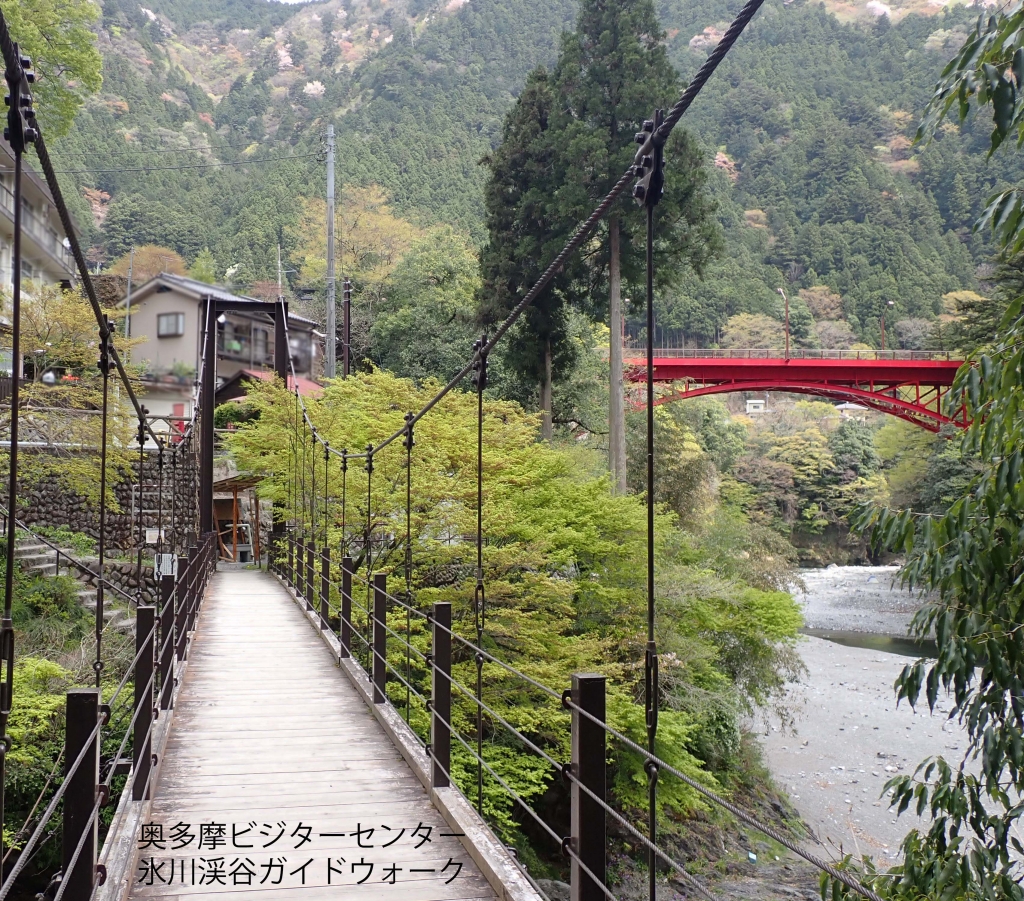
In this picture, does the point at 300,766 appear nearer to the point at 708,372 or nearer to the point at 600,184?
the point at 600,184

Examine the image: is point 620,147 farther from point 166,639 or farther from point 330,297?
point 166,639

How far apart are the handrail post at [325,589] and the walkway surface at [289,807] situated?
44.1 inches

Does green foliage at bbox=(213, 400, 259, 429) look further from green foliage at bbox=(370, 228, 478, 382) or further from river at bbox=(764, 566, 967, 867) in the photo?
river at bbox=(764, 566, 967, 867)

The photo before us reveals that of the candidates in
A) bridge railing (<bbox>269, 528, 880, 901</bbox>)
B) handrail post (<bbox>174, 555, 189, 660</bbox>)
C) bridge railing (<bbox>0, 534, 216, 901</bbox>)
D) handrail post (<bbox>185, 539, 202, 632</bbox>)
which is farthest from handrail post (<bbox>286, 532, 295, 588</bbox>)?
bridge railing (<bbox>0, 534, 216, 901</bbox>)

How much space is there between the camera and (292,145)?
3344 cm

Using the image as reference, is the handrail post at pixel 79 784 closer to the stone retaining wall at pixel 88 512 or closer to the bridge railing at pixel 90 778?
the bridge railing at pixel 90 778

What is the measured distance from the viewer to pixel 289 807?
2.95 metres

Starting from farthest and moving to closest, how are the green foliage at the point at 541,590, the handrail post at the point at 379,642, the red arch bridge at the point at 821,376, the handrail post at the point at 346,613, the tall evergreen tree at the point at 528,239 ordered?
the red arch bridge at the point at 821,376, the tall evergreen tree at the point at 528,239, the green foliage at the point at 541,590, the handrail post at the point at 346,613, the handrail post at the point at 379,642

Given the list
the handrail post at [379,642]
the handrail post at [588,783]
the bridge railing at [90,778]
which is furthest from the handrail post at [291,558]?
the handrail post at [588,783]

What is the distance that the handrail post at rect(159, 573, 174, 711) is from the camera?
372cm

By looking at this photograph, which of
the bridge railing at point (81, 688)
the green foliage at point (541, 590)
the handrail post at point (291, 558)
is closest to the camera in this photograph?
the bridge railing at point (81, 688)

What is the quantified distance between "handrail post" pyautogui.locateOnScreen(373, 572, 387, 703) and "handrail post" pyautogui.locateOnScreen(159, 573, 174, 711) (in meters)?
A: 0.87

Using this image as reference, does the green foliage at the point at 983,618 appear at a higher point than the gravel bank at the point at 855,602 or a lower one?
higher

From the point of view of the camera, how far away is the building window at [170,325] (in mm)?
1358
